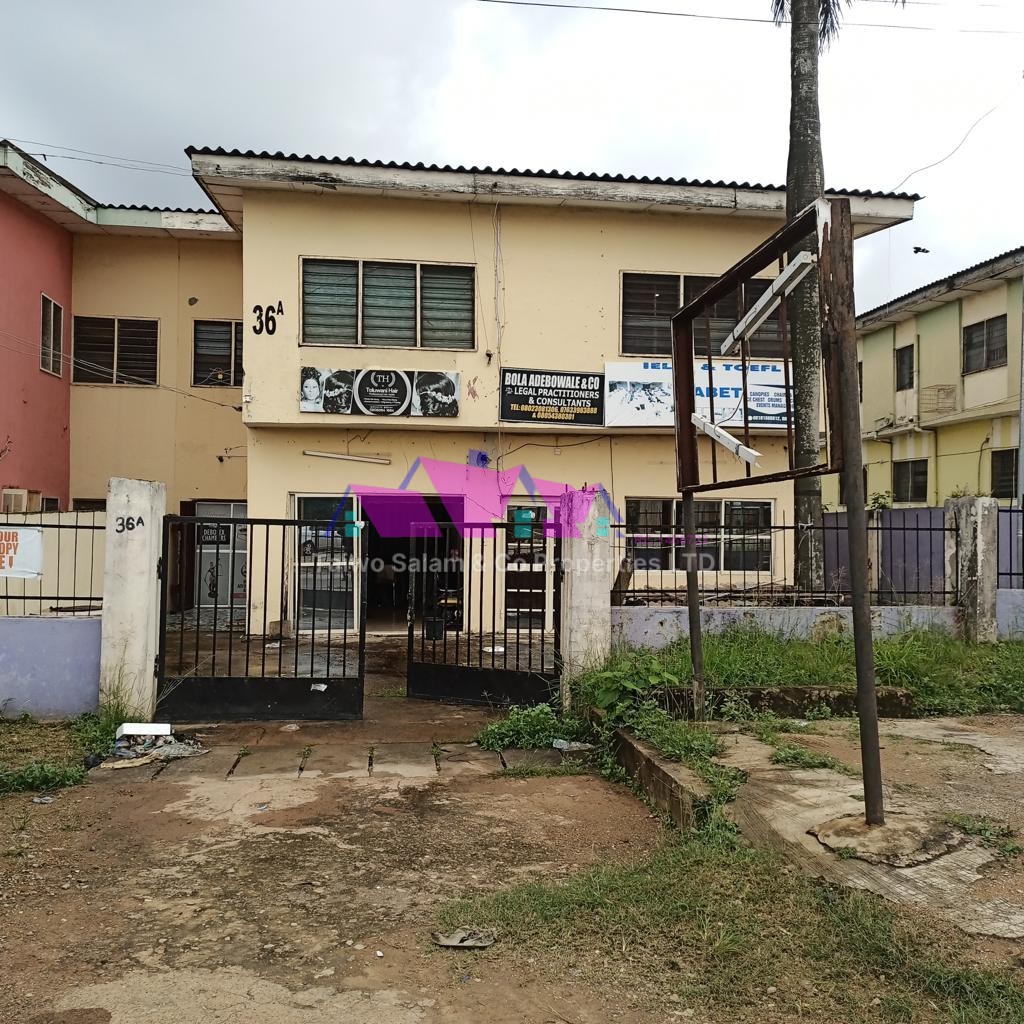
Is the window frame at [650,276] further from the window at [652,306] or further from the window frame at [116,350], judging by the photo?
the window frame at [116,350]

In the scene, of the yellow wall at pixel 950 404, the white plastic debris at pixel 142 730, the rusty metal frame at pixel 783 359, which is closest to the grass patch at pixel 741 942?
the rusty metal frame at pixel 783 359

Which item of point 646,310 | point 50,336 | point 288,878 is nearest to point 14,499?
point 50,336

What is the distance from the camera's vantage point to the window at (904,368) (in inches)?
838

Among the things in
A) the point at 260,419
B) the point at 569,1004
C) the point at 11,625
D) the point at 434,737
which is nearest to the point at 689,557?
the point at 434,737

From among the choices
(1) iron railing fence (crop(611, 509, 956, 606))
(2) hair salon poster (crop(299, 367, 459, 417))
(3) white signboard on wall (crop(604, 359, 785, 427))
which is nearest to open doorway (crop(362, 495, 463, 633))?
(2) hair salon poster (crop(299, 367, 459, 417))

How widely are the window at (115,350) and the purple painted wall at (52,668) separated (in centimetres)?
817

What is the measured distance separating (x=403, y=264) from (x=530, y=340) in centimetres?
221

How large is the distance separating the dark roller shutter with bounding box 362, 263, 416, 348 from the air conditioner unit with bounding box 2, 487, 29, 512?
5.81m

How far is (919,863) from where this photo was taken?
3.89m

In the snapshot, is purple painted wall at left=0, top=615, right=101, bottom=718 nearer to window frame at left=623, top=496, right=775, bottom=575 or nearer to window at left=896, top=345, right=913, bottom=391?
window frame at left=623, top=496, right=775, bottom=575

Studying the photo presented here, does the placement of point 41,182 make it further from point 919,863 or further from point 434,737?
point 919,863

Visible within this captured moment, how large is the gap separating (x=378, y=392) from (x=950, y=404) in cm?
1473

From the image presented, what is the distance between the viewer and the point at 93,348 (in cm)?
Result: 1452

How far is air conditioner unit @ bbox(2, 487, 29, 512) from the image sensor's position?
12406 mm
